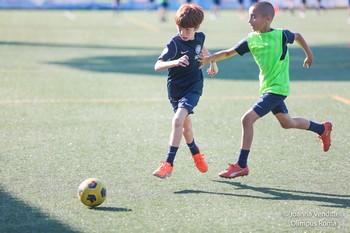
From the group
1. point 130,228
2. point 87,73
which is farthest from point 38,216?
point 87,73

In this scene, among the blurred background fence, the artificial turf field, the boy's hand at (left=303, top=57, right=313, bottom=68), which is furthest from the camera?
the blurred background fence

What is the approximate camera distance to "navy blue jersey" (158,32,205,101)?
7160mm

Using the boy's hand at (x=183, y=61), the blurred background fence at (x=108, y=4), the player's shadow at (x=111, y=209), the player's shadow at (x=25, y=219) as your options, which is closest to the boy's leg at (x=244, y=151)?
the boy's hand at (x=183, y=61)

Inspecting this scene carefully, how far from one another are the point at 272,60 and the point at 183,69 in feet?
2.82

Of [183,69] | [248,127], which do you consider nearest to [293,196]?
[248,127]

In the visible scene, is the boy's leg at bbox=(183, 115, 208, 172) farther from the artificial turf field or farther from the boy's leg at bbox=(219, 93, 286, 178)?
the boy's leg at bbox=(219, 93, 286, 178)

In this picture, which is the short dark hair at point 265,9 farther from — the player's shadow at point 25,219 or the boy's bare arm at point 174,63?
the player's shadow at point 25,219

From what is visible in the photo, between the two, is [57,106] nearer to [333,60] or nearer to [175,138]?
[175,138]

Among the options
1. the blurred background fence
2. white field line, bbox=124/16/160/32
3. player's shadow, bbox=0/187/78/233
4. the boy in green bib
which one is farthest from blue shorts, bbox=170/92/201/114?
the blurred background fence

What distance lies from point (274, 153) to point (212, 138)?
112cm

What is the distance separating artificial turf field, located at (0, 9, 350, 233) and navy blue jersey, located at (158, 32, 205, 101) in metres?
0.84

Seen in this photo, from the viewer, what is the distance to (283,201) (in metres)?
6.40

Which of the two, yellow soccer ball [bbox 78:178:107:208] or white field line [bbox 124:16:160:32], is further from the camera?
white field line [bbox 124:16:160:32]

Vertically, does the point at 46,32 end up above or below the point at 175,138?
below
